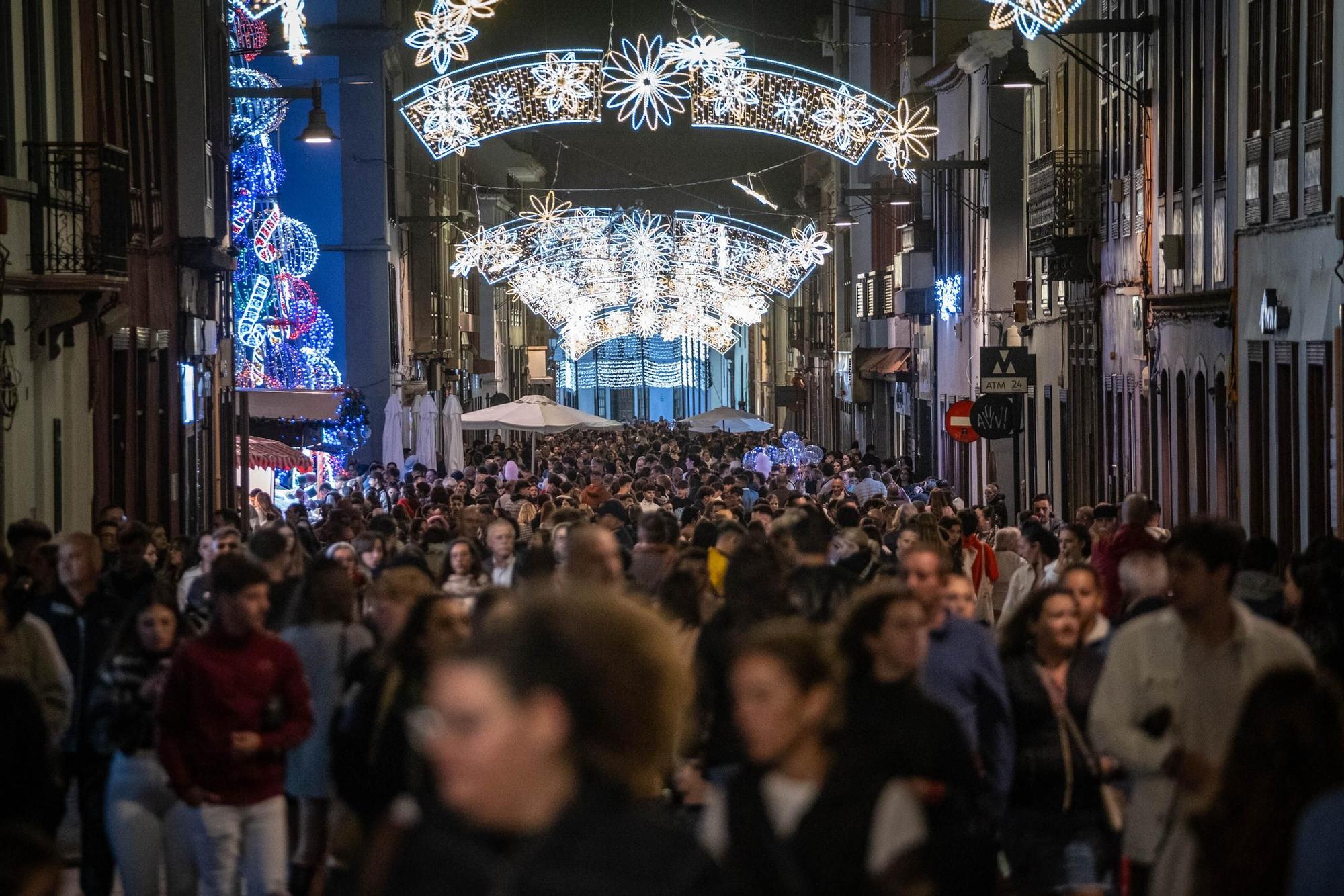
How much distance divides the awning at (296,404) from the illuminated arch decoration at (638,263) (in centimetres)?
547

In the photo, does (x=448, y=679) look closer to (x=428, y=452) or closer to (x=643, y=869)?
(x=643, y=869)

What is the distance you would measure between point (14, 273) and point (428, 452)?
25.2m

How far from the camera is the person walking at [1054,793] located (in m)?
7.35

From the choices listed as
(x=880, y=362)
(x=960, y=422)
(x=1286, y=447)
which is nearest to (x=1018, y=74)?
(x=1286, y=447)

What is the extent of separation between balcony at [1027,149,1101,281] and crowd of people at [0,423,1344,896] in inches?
610

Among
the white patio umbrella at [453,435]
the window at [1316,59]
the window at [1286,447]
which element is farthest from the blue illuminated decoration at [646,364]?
the window at [1316,59]

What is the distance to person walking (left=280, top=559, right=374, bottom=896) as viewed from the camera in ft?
29.0

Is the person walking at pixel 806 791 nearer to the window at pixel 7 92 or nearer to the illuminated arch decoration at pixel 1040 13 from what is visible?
the window at pixel 7 92

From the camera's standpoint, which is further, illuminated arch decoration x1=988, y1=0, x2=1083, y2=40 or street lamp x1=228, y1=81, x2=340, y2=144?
street lamp x1=228, y1=81, x2=340, y2=144

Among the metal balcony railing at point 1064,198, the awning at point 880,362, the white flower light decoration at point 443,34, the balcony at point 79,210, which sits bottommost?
the awning at point 880,362

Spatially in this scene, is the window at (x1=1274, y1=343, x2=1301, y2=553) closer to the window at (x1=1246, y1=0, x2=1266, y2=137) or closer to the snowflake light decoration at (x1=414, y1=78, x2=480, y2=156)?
the window at (x1=1246, y1=0, x2=1266, y2=137)

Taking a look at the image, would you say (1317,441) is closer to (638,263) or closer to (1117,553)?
(1117,553)

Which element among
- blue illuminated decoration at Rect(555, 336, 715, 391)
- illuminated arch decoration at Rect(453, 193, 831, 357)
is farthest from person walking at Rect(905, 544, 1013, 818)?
blue illuminated decoration at Rect(555, 336, 715, 391)

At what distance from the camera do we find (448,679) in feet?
11.7
